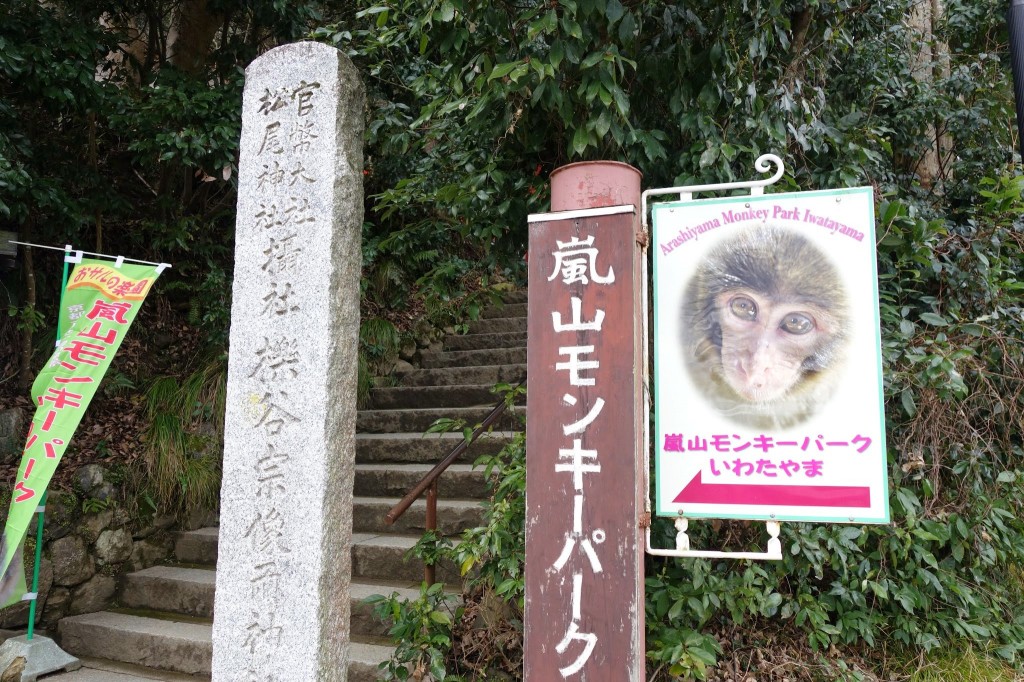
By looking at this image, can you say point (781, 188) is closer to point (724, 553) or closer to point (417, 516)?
point (724, 553)

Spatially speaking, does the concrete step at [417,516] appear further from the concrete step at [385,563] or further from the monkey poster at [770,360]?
the monkey poster at [770,360]

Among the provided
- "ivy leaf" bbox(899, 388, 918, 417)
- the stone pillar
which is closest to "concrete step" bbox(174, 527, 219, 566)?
the stone pillar

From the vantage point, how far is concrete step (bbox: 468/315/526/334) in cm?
704

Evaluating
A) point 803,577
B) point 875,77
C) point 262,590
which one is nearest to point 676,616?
point 803,577

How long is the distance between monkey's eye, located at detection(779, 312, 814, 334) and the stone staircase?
2.44 meters

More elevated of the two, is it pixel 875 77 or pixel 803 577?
pixel 875 77

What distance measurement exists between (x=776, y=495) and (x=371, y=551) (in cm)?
275

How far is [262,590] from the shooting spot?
254 cm

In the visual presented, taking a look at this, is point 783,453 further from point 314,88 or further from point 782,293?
point 314,88

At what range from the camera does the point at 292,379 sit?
2600 mm

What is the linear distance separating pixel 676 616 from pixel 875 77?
13.1ft

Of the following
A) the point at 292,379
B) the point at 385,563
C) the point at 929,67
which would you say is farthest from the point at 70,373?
the point at 929,67

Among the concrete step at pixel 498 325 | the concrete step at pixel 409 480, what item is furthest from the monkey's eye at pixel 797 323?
the concrete step at pixel 498 325

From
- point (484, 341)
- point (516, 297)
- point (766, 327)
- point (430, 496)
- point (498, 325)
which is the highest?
point (516, 297)
